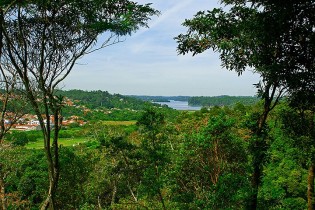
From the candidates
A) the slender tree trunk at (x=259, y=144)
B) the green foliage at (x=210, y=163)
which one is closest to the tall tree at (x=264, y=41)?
the slender tree trunk at (x=259, y=144)

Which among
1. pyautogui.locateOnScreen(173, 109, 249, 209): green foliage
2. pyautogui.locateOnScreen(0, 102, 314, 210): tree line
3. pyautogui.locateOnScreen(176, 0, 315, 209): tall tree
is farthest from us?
pyautogui.locateOnScreen(173, 109, 249, 209): green foliage

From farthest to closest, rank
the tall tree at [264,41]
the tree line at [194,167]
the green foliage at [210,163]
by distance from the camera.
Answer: the green foliage at [210,163], the tree line at [194,167], the tall tree at [264,41]

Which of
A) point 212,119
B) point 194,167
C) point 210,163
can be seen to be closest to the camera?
point 212,119

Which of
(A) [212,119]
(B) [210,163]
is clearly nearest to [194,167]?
(B) [210,163]

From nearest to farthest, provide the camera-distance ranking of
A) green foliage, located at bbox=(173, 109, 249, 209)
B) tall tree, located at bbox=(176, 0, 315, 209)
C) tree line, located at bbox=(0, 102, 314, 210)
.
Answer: tall tree, located at bbox=(176, 0, 315, 209) < tree line, located at bbox=(0, 102, 314, 210) < green foliage, located at bbox=(173, 109, 249, 209)

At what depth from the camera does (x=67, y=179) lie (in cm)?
1054

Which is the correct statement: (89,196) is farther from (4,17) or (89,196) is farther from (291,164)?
(4,17)

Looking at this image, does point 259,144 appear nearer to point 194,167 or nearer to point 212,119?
point 212,119

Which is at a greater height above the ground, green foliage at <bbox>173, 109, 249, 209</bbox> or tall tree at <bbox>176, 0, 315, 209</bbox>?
tall tree at <bbox>176, 0, 315, 209</bbox>

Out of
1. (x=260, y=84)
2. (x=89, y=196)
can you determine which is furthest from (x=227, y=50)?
(x=89, y=196)

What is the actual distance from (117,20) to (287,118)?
382 centimetres

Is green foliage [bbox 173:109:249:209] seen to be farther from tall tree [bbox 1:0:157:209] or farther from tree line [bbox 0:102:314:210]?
tall tree [bbox 1:0:157:209]

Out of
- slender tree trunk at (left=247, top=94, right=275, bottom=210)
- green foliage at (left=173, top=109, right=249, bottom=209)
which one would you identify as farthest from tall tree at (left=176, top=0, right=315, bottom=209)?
green foliage at (left=173, top=109, right=249, bottom=209)

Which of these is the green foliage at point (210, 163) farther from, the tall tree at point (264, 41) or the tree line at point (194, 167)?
the tall tree at point (264, 41)
